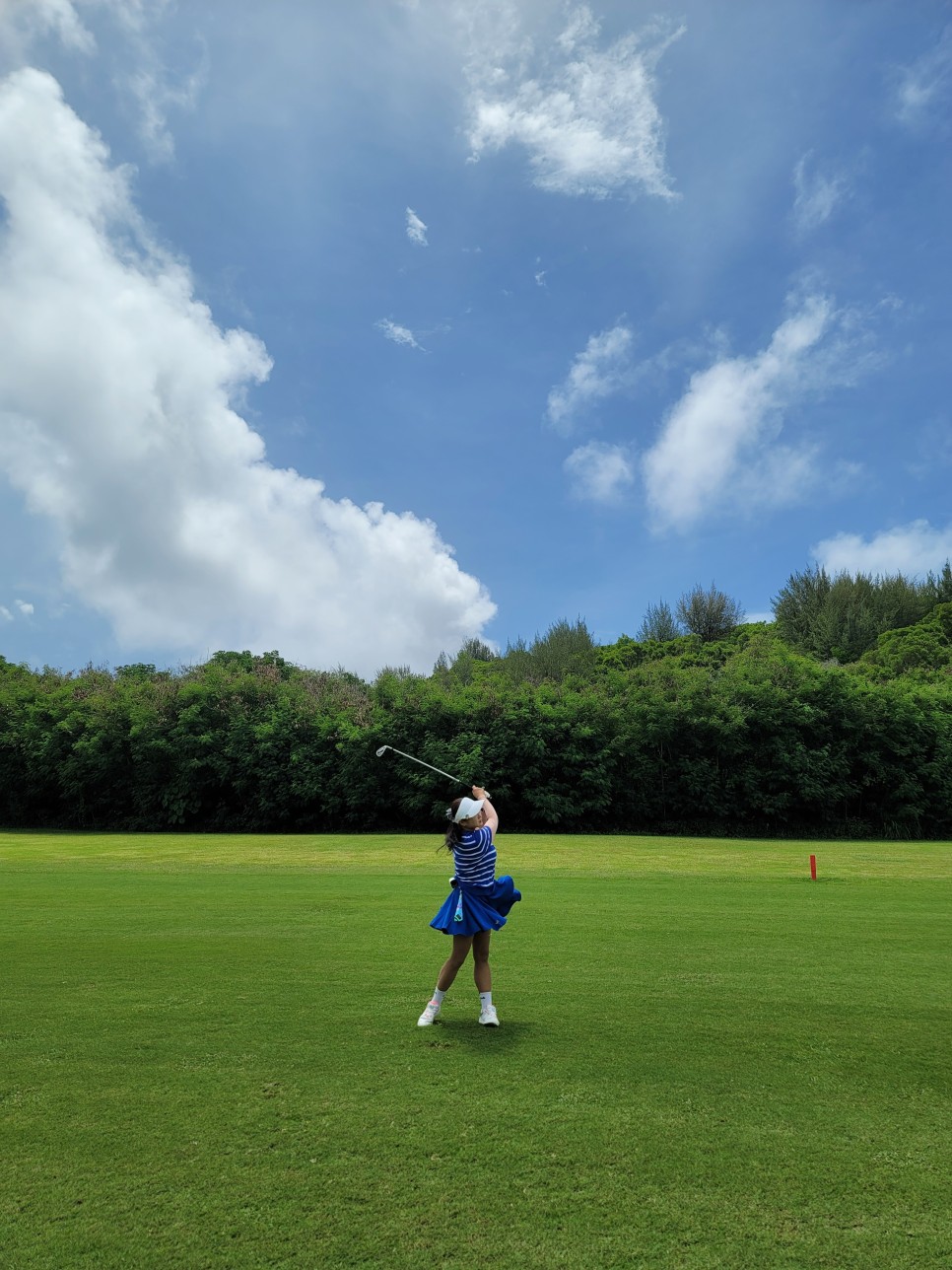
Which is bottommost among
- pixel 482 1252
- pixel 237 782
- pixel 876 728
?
pixel 482 1252

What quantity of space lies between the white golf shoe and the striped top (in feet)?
3.95

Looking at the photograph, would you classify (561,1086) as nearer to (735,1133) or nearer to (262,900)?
(735,1133)

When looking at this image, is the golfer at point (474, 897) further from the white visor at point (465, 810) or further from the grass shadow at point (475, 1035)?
the grass shadow at point (475, 1035)

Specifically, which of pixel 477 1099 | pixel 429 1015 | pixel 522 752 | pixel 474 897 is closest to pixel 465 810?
pixel 474 897

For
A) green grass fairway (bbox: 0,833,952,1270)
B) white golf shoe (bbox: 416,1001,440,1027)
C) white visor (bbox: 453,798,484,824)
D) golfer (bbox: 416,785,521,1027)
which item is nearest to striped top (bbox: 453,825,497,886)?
golfer (bbox: 416,785,521,1027)

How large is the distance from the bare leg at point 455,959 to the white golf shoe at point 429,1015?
5.6 inches

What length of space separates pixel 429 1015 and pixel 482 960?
71cm

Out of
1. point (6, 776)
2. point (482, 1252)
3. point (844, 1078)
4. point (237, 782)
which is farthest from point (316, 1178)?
point (6, 776)

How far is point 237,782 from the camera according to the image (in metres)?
43.9

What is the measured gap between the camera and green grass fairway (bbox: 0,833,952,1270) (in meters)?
3.89

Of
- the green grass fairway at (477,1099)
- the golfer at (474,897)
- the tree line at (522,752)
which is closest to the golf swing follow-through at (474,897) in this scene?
the golfer at (474,897)

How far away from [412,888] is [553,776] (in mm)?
26204

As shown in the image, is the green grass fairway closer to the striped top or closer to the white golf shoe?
the white golf shoe

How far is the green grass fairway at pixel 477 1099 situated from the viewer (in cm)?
389
